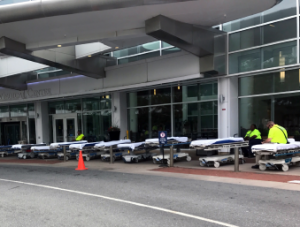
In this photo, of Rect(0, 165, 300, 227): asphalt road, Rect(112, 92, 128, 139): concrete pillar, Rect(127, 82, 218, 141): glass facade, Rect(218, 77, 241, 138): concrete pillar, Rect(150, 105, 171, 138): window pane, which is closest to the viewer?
Rect(0, 165, 300, 227): asphalt road

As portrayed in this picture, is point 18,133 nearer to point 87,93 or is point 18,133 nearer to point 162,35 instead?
point 87,93

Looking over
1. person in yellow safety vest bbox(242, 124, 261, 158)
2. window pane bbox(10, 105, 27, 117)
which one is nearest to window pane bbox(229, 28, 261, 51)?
person in yellow safety vest bbox(242, 124, 261, 158)

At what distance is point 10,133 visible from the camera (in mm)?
28750

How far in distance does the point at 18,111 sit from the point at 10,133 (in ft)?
9.57

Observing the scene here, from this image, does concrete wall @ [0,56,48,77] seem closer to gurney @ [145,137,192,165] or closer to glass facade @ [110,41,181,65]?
glass facade @ [110,41,181,65]

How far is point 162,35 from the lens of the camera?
483 inches

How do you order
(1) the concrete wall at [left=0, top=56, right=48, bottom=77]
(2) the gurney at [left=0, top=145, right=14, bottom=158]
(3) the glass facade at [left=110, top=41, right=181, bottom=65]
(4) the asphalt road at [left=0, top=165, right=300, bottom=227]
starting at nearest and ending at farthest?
(4) the asphalt road at [left=0, top=165, right=300, bottom=227], (3) the glass facade at [left=110, top=41, right=181, bottom=65], (2) the gurney at [left=0, top=145, right=14, bottom=158], (1) the concrete wall at [left=0, top=56, right=48, bottom=77]

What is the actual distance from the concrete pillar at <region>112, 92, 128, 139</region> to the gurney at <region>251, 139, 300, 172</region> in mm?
11057

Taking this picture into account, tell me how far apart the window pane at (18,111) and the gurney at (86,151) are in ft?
41.2

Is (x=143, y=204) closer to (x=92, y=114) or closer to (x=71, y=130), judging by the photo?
(x=92, y=114)

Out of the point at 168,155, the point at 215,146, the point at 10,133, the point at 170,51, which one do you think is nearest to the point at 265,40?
the point at 170,51

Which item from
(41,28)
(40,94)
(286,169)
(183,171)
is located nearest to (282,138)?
(286,169)

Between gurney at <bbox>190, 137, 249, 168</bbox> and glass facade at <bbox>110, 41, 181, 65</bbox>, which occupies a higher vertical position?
glass facade at <bbox>110, 41, 181, 65</bbox>

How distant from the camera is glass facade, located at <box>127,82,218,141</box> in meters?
16.2
